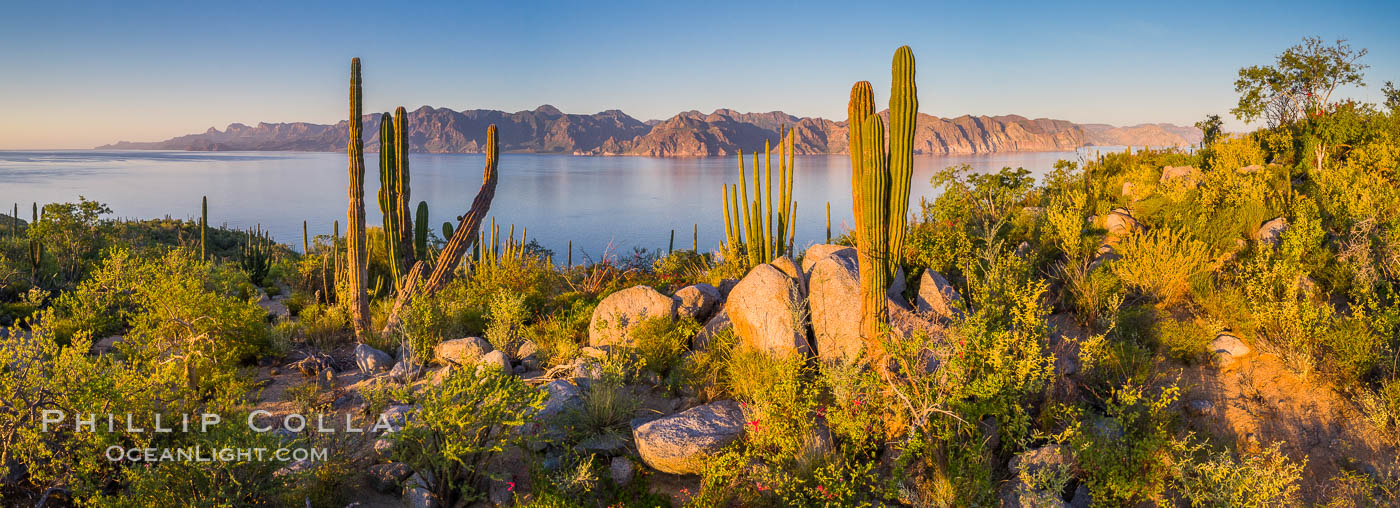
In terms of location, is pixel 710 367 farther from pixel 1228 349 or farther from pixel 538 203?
pixel 538 203

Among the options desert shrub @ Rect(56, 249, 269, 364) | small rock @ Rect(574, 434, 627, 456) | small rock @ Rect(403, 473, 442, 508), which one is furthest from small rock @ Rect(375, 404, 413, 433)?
desert shrub @ Rect(56, 249, 269, 364)

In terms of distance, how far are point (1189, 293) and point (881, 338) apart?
3710 mm

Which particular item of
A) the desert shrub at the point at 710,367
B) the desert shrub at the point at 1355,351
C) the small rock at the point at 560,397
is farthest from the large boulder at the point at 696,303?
the desert shrub at the point at 1355,351

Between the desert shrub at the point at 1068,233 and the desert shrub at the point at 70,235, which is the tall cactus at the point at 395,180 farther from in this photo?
the desert shrub at the point at 1068,233

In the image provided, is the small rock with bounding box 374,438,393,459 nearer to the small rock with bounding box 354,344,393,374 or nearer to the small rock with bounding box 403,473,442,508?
the small rock with bounding box 403,473,442,508

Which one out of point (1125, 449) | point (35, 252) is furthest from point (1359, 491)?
point (35, 252)

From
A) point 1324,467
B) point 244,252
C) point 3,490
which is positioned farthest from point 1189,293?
point 244,252

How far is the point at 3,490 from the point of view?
4352 mm

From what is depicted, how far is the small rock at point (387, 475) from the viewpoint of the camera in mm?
4855

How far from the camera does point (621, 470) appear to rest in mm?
5105

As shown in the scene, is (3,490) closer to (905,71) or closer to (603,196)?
(905,71)

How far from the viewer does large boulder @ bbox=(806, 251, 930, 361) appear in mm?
6234

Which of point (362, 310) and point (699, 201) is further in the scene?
point (699, 201)

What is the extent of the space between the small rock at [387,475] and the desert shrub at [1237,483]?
5.58 m
